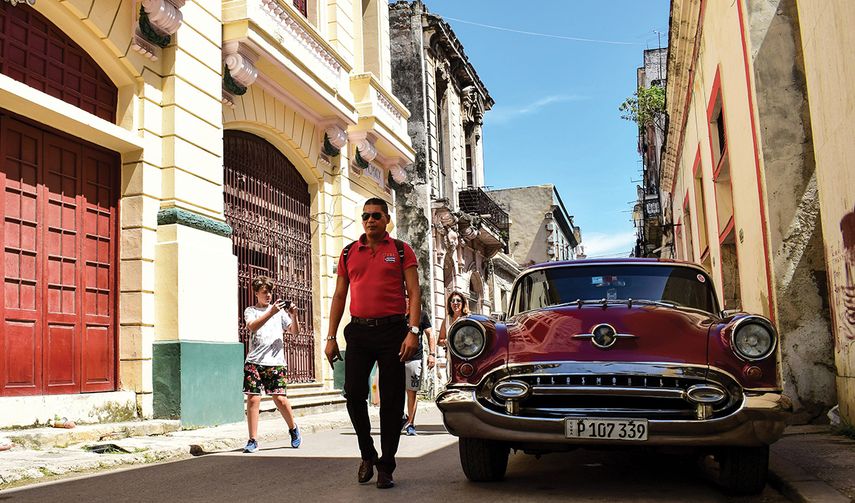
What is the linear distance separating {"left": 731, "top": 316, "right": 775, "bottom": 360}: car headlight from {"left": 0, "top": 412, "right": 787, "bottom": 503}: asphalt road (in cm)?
78

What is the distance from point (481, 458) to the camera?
4.81 m

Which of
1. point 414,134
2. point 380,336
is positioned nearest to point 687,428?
point 380,336

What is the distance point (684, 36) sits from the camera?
14234mm

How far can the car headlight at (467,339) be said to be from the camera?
474 centimetres

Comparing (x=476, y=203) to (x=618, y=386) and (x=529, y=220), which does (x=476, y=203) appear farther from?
(x=618, y=386)

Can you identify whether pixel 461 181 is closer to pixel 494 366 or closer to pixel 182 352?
pixel 182 352

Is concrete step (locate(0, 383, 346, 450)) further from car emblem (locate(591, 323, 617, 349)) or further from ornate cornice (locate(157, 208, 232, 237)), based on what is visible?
→ car emblem (locate(591, 323, 617, 349))

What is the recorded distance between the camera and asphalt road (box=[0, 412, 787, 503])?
4.54 meters

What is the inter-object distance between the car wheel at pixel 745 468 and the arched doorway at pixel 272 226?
8061 millimetres

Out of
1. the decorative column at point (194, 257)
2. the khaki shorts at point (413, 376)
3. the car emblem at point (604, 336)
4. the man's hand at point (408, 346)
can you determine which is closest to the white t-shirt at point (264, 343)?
the khaki shorts at point (413, 376)

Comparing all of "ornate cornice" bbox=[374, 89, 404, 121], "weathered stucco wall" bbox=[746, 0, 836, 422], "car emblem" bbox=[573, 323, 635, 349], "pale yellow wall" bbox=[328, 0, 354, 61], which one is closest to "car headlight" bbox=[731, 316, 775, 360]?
"car emblem" bbox=[573, 323, 635, 349]

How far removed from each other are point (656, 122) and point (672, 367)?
2779cm

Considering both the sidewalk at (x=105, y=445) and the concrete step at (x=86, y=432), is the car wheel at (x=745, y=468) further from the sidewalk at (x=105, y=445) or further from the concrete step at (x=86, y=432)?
the concrete step at (x=86, y=432)

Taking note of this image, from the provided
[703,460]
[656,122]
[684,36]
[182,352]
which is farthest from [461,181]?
[703,460]
